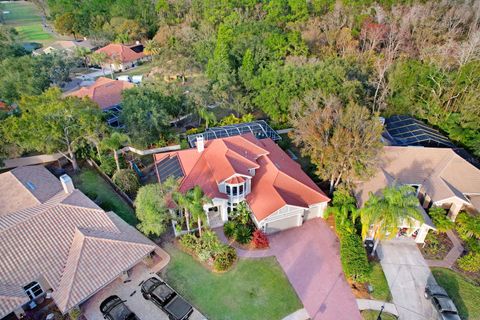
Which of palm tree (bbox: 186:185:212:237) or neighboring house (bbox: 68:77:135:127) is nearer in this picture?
palm tree (bbox: 186:185:212:237)

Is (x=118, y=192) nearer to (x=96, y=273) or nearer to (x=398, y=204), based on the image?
(x=96, y=273)

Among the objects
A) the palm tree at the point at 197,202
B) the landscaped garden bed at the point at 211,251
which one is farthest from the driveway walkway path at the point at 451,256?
the palm tree at the point at 197,202

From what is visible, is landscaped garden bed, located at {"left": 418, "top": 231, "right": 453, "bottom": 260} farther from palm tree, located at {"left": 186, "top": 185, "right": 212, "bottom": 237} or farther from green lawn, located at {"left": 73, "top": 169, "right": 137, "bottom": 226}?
green lawn, located at {"left": 73, "top": 169, "right": 137, "bottom": 226}

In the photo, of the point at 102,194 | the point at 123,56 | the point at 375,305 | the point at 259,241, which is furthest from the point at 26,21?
the point at 375,305

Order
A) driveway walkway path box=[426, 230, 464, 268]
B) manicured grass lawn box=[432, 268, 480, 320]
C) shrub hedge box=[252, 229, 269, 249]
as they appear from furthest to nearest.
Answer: shrub hedge box=[252, 229, 269, 249] → driveway walkway path box=[426, 230, 464, 268] → manicured grass lawn box=[432, 268, 480, 320]

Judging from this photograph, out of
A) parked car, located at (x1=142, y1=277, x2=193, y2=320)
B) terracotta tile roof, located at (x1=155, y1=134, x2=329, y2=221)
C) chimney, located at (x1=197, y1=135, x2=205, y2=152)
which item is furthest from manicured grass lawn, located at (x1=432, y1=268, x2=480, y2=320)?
chimney, located at (x1=197, y1=135, x2=205, y2=152)

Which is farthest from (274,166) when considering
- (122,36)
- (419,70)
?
(122,36)

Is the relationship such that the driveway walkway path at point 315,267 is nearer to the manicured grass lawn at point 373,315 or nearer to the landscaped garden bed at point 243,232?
the manicured grass lawn at point 373,315
